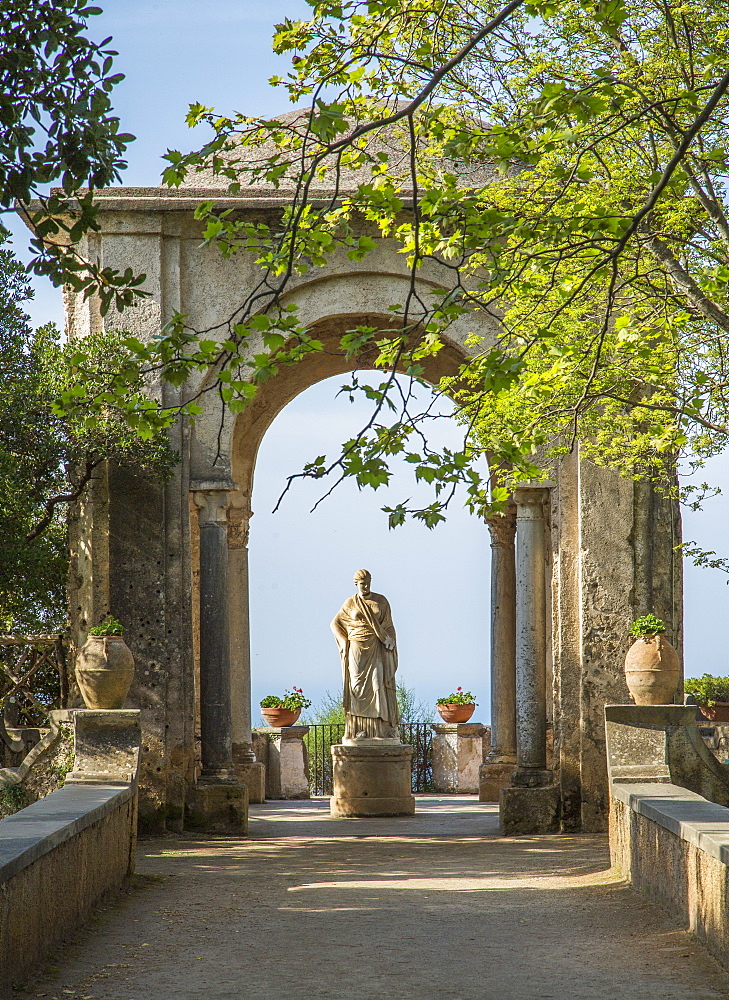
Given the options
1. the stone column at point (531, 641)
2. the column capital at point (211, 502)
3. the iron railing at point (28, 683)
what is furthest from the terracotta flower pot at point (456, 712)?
the column capital at point (211, 502)

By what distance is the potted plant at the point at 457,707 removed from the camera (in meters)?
17.6

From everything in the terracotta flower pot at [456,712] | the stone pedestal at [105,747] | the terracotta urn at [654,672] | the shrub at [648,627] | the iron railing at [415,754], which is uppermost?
the shrub at [648,627]

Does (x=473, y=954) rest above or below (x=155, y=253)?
below

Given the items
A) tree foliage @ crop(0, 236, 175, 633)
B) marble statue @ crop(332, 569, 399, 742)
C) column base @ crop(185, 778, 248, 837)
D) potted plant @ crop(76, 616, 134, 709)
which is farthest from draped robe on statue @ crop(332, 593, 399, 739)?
potted plant @ crop(76, 616, 134, 709)

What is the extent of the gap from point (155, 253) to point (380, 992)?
8.28 metres

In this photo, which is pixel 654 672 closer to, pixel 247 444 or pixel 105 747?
pixel 105 747

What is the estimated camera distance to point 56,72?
200 inches

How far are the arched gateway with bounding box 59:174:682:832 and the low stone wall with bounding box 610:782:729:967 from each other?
265 cm

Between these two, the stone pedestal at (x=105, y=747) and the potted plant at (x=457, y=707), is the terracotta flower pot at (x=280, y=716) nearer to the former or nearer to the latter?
the potted plant at (x=457, y=707)

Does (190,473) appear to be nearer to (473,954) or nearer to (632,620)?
(632,620)

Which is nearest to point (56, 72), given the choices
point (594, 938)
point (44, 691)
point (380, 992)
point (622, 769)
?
point (380, 992)

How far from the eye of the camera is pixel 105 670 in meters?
9.55

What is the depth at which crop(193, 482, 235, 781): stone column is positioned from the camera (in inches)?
468

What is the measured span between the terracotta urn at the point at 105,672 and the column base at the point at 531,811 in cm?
404
